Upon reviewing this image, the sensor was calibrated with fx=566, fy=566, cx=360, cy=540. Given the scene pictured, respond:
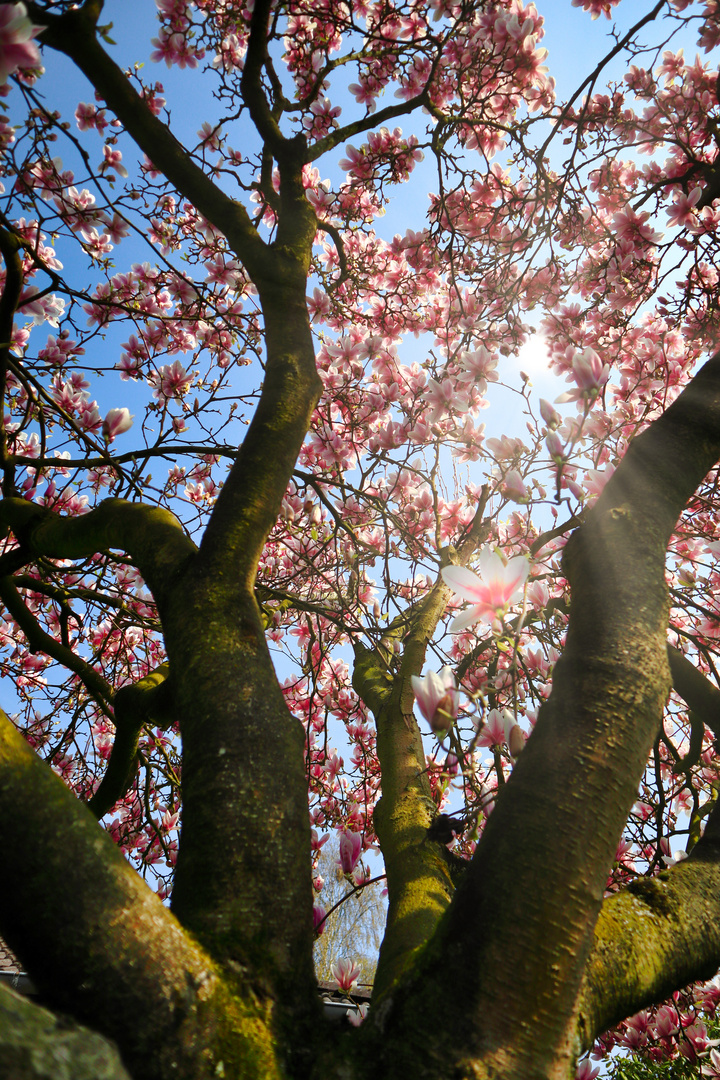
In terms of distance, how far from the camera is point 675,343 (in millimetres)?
3643

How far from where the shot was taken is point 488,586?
39.8 inches

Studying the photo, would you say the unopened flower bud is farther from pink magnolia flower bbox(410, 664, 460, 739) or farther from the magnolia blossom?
the magnolia blossom

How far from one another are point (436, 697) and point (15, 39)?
5.91 ft

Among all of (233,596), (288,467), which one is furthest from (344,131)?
(233,596)

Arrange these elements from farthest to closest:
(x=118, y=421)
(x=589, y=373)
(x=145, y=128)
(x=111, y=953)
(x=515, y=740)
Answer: (x=118, y=421) → (x=145, y=128) → (x=589, y=373) → (x=515, y=740) → (x=111, y=953)

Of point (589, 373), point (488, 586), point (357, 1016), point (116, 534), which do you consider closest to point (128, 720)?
point (116, 534)

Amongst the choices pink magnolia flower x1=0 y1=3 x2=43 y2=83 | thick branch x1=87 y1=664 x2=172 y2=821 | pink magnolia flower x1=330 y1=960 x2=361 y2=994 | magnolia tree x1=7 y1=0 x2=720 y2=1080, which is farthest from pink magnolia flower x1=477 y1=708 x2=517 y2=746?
pink magnolia flower x1=0 y1=3 x2=43 y2=83

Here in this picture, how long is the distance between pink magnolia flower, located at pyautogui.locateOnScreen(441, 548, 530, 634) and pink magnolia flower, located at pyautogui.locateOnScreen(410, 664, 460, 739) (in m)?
0.09

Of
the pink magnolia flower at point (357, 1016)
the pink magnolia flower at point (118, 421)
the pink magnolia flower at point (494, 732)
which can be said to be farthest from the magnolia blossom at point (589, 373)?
the pink magnolia flower at point (118, 421)

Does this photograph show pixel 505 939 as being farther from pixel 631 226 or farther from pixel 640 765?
pixel 631 226

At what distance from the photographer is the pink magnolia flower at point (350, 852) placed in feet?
5.40

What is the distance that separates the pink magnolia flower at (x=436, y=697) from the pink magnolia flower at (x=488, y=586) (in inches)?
3.7

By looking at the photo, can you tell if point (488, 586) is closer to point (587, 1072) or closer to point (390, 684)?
point (390, 684)

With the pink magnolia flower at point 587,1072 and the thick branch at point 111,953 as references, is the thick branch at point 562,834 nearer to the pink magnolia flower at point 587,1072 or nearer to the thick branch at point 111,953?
the thick branch at point 111,953
